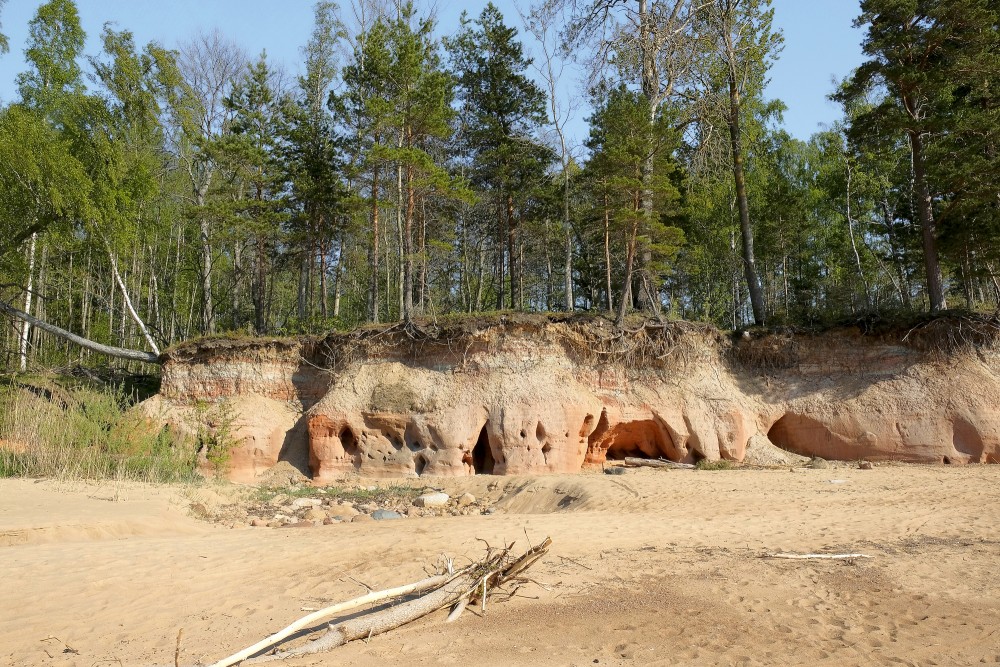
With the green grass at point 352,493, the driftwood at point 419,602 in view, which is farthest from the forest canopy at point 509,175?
the driftwood at point 419,602

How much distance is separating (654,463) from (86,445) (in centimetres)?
1295

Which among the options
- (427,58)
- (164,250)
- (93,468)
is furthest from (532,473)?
(164,250)

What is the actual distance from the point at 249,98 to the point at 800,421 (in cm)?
2080

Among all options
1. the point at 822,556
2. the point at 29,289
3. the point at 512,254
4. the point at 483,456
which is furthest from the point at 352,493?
the point at 29,289

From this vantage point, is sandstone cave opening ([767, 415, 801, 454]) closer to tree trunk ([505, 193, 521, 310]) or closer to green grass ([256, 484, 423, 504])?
tree trunk ([505, 193, 521, 310])

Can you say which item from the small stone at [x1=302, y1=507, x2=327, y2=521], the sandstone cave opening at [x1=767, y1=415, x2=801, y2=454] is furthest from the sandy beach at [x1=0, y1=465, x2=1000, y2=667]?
the sandstone cave opening at [x1=767, y1=415, x2=801, y2=454]

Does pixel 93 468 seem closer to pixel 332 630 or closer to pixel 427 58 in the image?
pixel 332 630

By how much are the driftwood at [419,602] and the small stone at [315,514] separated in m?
6.28

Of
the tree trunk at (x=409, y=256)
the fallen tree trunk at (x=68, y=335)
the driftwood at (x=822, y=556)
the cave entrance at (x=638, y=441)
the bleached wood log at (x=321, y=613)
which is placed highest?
the tree trunk at (x=409, y=256)

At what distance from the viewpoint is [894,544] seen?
24.4ft

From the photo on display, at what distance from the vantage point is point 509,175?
21297 mm

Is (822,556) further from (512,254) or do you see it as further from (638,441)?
(512,254)

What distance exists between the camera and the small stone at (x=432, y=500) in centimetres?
1300

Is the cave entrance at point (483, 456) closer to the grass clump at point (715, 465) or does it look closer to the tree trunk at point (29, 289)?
the grass clump at point (715, 465)
